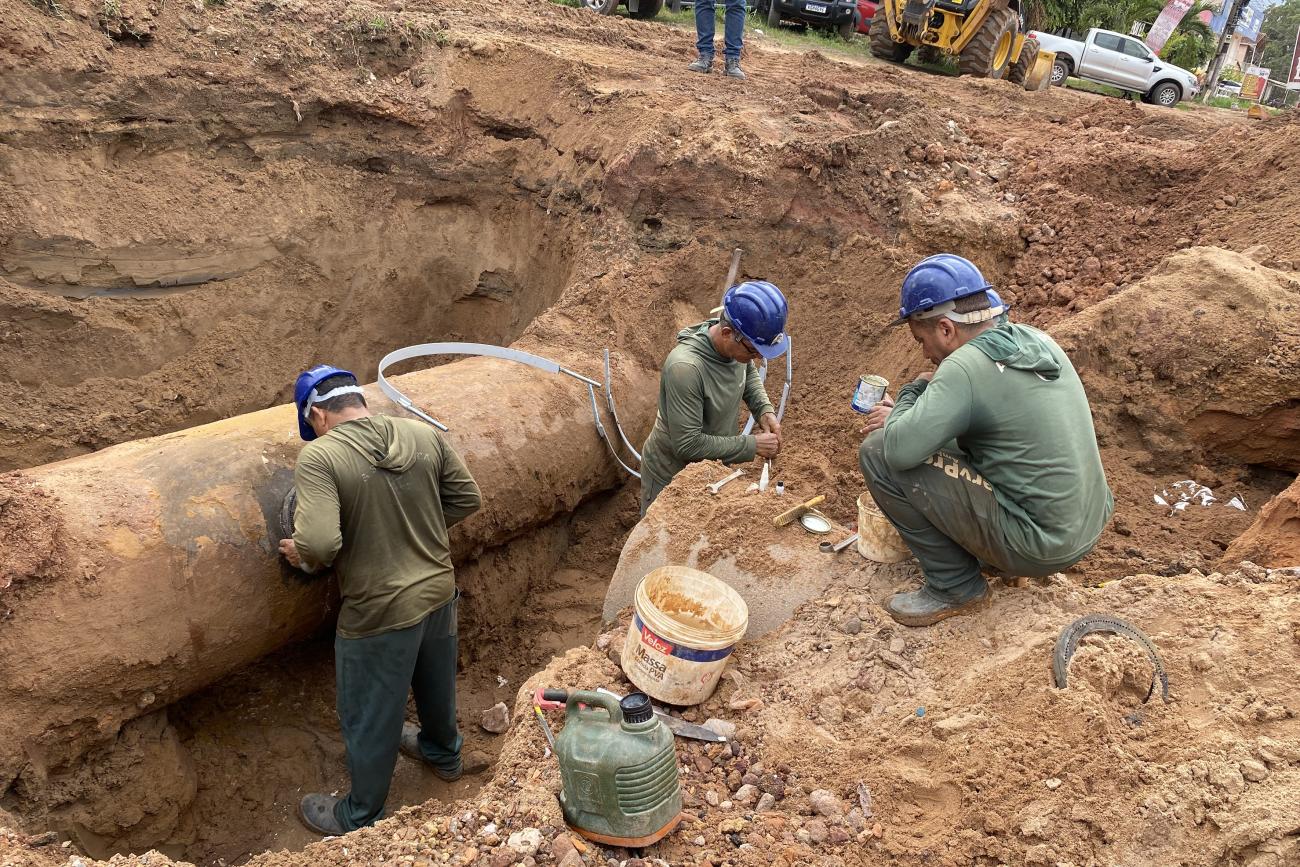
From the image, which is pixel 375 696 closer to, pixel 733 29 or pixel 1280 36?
pixel 733 29

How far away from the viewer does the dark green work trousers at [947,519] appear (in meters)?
3.19

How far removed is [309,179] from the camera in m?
7.07

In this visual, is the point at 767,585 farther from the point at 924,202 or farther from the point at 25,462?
the point at 25,462

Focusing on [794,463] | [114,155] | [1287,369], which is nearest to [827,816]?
[794,463]

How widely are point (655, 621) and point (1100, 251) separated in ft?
16.0

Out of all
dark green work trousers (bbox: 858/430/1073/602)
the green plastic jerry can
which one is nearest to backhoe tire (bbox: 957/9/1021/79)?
dark green work trousers (bbox: 858/430/1073/602)

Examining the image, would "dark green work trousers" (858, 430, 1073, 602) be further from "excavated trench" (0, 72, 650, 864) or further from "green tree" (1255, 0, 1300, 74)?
"green tree" (1255, 0, 1300, 74)

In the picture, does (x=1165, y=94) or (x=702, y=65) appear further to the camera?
(x=1165, y=94)

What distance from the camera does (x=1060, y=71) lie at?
58.8 feet

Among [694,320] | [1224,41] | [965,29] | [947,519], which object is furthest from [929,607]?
[1224,41]

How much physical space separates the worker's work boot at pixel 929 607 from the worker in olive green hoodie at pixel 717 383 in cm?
129

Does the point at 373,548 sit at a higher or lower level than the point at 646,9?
lower

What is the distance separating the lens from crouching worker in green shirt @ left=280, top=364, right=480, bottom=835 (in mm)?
3525

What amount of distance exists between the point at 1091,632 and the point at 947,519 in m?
0.63
